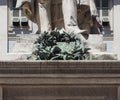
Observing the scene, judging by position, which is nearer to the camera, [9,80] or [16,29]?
[9,80]

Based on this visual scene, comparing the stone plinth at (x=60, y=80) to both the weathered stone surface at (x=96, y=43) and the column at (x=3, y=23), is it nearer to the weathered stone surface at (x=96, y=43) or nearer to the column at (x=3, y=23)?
the weathered stone surface at (x=96, y=43)

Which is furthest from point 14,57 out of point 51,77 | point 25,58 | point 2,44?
point 2,44

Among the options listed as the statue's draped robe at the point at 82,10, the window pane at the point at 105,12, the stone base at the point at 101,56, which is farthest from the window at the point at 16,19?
the stone base at the point at 101,56

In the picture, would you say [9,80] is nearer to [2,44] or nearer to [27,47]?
[27,47]

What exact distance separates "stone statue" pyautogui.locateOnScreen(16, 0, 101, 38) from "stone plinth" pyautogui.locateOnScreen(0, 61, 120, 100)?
4.99 ft

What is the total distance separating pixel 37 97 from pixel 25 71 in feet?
1.67

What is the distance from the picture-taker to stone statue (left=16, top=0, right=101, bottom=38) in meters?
15.2

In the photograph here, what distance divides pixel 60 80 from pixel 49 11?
83.7 inches

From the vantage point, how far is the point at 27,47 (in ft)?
48.6

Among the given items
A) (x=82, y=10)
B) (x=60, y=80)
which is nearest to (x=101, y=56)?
(x=60, y=80)

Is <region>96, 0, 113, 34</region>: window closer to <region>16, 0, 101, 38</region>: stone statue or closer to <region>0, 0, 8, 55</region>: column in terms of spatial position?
<region>0, 0, 8, 55</region>: column

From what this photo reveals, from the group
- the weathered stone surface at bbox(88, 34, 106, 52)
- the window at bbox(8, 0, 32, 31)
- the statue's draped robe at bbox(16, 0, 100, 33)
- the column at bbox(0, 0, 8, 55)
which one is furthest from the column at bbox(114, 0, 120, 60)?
the weathered stone surface at bbox(88, 34, 106, 52)

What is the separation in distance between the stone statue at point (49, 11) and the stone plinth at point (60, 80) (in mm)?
1520

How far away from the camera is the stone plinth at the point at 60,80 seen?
45.1 ft
